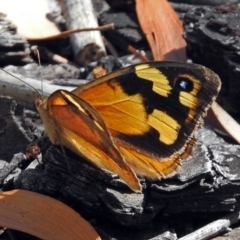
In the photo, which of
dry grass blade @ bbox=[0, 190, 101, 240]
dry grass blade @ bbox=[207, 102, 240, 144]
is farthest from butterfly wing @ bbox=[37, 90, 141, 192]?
dry grass blade @ bbox=[207, 102, 240, 144]

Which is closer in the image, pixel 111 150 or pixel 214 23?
pixel 111 150

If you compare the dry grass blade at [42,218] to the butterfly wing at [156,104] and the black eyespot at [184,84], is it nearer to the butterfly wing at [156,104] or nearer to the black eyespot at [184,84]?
the butterfly wing at [156,104]

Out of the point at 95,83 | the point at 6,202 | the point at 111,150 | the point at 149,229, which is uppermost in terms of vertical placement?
the point at 95,83

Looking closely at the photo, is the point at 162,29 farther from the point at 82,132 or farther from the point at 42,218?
the point at 42,218

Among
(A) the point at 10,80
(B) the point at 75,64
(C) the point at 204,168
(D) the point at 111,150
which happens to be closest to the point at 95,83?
(D) the point at 111,150

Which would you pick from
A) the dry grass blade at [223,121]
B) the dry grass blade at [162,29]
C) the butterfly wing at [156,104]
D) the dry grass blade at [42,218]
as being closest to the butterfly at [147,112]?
the butterfly wing at [156,104]

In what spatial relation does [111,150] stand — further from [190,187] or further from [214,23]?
[214,23]
